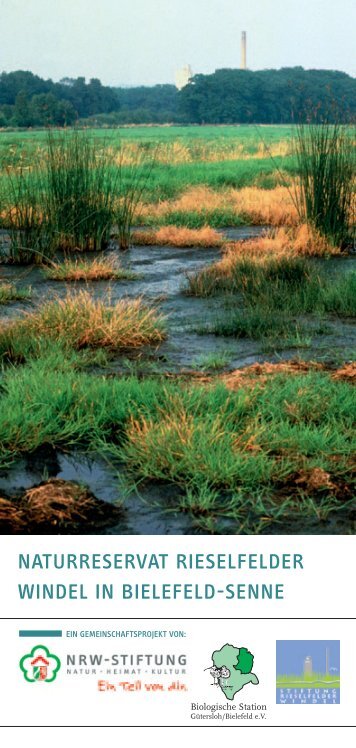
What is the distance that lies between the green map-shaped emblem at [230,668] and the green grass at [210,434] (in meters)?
0.75

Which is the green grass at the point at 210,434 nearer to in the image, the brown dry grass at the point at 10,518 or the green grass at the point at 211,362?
the brown dry grass at the point at 10,518

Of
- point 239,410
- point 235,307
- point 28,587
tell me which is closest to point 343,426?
point 239,410

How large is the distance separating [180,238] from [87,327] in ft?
Result: 17.9

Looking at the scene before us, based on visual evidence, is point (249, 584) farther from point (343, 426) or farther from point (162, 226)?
point (162, 226)

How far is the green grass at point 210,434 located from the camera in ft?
12.0

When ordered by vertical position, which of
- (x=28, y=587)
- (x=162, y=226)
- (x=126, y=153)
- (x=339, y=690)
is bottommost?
(x=339, y=690)

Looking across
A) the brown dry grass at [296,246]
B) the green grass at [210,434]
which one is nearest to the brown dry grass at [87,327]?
the green grass at [210,434]

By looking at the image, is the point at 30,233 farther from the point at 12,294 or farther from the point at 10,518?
the point at 10,518

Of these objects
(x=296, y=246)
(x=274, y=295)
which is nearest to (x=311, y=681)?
(x=274, y=295)

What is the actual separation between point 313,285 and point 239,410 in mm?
3536

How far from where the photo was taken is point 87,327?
20.0 ft

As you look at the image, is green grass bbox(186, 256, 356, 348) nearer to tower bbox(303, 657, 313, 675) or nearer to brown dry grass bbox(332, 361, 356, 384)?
brown dry grass bbox(332, 361, 356, 384)

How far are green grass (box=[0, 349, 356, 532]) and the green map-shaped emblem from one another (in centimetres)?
75

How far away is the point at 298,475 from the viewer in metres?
3.81
